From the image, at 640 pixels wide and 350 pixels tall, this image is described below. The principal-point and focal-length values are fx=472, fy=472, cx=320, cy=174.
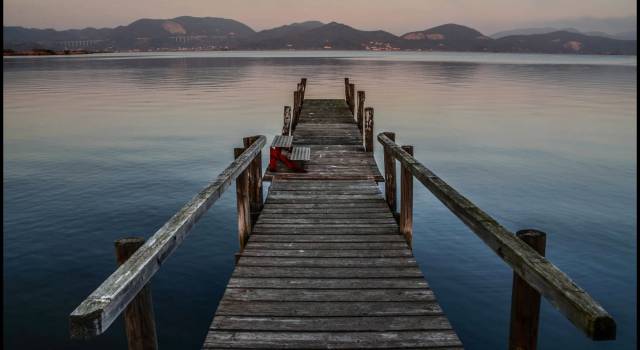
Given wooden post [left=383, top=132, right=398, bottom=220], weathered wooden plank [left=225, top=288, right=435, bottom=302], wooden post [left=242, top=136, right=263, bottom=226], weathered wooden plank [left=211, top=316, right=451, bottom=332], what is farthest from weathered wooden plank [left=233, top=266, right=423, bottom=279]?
wooden post [left=383, top=132, right=398, bottom=220]

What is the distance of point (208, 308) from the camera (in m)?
8.23

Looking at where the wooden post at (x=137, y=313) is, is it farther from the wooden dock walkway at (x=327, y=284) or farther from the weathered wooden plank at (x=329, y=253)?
the weathered wooden plank at (x=329, y=253)

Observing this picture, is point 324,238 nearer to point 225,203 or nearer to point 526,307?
point 526,307

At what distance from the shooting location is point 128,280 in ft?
8.66

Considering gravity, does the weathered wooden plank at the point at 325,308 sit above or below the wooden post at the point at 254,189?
below

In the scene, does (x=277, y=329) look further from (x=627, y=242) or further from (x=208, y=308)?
(x=627, y=242)

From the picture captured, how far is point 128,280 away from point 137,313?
0.62 metres

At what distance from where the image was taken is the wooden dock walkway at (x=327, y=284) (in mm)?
3988

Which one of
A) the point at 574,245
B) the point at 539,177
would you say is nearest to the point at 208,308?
the point at 574,245

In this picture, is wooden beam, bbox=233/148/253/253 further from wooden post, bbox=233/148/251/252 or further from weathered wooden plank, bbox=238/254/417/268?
weathered wooden plank, bbox=238/254/417/268

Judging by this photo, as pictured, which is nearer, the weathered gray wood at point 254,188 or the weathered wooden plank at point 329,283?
the weathered wooden plank at point 329,283

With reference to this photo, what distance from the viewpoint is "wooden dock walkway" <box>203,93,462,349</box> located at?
3.99 metres

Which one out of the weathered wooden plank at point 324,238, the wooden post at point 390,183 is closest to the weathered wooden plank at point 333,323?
the weathered wooden plank at point 324,238

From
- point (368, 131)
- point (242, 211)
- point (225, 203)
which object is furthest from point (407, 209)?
point (225, 203)
